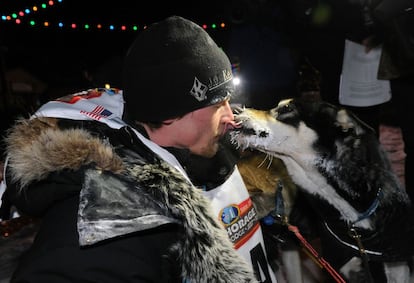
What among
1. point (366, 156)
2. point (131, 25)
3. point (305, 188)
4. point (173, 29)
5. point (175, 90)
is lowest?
point (305, 188)

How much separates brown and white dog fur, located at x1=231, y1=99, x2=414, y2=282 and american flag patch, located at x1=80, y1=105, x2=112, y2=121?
1.11 meters

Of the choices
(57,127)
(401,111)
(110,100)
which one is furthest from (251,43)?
(57,127)

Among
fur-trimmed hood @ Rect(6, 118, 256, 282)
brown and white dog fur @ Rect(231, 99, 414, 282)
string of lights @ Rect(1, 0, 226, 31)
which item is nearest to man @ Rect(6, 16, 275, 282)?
fur-trimmed hood @ Rect(6, 118, 256, 282)

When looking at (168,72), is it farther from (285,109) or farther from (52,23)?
(52,23)

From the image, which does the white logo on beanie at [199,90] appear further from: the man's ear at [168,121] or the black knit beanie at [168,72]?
the man's ear at [168,121]

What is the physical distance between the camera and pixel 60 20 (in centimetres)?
694

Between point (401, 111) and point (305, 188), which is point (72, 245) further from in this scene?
point (401, 111)

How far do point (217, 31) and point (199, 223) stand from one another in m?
6.94

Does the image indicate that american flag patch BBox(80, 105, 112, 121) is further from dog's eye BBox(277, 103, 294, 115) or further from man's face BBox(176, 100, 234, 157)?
dog's eye BBox(277, 103, 294, 115)

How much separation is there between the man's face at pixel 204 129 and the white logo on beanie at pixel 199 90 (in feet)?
0.20

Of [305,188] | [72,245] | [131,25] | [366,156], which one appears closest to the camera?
[72,245]

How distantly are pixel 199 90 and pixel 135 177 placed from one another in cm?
45

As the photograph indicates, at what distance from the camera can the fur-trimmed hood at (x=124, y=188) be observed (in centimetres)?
125

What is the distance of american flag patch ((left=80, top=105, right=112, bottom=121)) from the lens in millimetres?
1583
